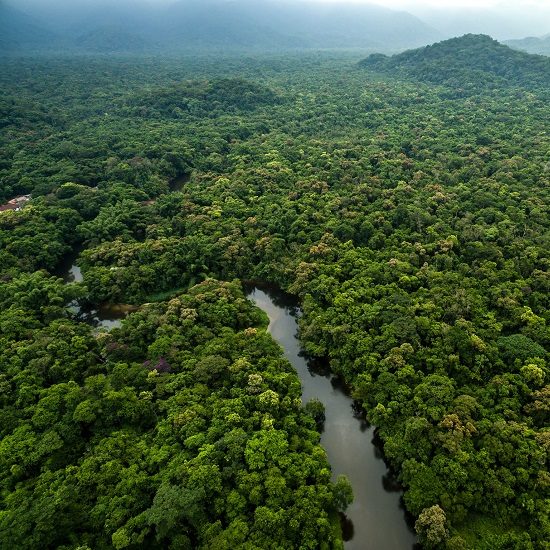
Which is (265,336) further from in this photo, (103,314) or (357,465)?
(103,314)

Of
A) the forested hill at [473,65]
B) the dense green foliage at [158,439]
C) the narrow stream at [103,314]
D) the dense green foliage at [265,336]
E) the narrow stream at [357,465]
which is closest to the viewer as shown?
the dense green foliage at [158,439]

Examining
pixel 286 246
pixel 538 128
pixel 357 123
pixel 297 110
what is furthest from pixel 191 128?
pixel 538 128

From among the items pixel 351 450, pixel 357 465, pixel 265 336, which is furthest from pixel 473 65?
pixel 357 465

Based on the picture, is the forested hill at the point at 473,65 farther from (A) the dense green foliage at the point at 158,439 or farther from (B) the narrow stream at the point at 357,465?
(A) the dense green foliage at the point at 158,439

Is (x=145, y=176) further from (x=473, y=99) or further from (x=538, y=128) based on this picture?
(x=473, y=99)

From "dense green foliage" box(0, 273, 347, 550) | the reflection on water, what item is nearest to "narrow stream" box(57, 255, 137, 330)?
the reflection on water

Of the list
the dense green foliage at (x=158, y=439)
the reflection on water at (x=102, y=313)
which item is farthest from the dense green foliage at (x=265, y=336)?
the reflection on water at (x=102, y=313)
